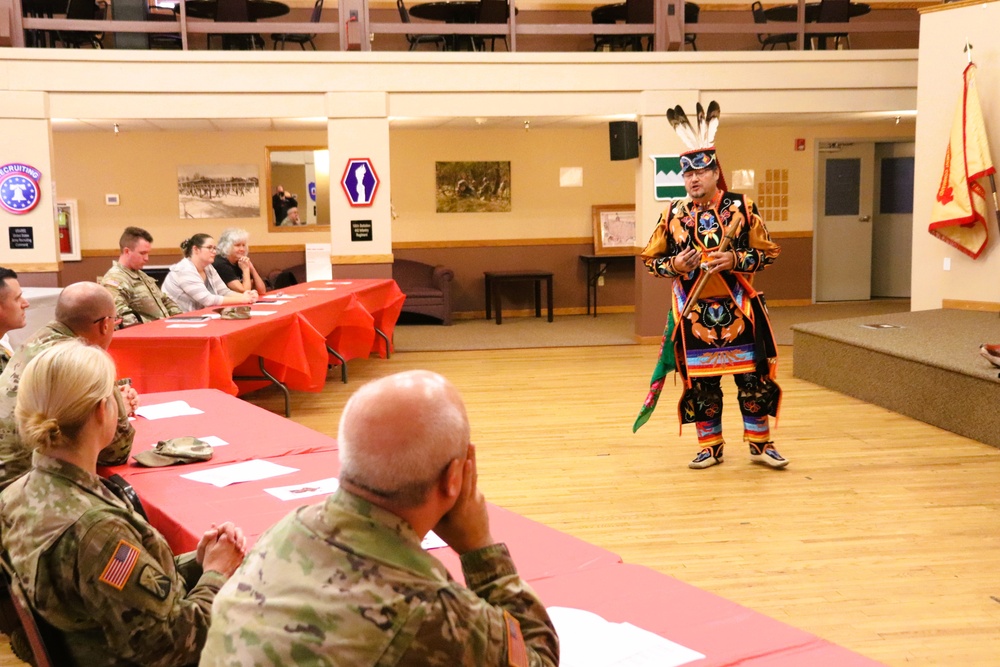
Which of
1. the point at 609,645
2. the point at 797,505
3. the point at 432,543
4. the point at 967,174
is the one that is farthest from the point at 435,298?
the point at 609,645

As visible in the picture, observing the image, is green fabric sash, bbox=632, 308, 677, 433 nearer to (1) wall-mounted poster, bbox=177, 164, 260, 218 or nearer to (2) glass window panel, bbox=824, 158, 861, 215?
(1) wall-mounted poster, bbox=177, 164, 260, 218

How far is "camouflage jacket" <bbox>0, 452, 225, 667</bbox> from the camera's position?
68.4 inches

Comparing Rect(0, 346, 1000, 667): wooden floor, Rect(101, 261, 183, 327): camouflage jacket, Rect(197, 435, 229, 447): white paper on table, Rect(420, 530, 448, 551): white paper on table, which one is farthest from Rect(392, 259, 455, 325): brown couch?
Rect(420, 530, 448, 551): white paper on table

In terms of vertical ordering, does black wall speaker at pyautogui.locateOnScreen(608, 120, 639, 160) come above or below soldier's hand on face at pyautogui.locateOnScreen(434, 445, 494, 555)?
above

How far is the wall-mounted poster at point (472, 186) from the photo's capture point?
40.7 feet

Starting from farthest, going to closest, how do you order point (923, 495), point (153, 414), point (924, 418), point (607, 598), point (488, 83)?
point (488, 83), point (924, 418), point (923, 495), point (153, 414), point (607, 598)

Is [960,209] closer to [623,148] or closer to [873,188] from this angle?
[623,148]

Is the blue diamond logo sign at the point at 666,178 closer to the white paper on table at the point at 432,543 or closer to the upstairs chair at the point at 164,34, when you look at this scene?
the upstairs chair at the point at 164,34

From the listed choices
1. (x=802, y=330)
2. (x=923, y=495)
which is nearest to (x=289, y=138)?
(x=802, y=330)

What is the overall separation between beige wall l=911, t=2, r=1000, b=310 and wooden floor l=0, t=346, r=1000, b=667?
2012 mm

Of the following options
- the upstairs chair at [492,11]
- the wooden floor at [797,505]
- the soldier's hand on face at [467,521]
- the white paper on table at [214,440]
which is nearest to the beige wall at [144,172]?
the upstairs chair at [492,11]

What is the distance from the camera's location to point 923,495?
4.55 meters

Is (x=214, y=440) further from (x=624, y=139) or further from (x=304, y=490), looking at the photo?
(x=624, y=139)

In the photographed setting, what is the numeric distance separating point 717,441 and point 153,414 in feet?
9.23
